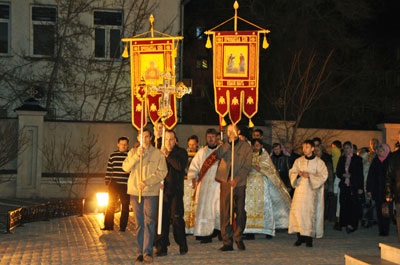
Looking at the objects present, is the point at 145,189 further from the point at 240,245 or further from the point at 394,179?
the point at 394,179

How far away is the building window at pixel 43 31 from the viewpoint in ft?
102

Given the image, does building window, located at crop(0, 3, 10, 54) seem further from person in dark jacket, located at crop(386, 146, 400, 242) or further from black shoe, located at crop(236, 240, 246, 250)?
person in dark jacket, located at crop(386, 146, 400, 242)

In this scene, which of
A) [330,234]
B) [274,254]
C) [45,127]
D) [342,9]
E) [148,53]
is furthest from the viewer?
[342,9]

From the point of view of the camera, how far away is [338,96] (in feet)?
132

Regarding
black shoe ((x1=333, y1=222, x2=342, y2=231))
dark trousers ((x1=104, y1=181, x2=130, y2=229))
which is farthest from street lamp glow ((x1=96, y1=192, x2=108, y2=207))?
black shoe ((x1=333, y1=222, x2=342, y2=231))

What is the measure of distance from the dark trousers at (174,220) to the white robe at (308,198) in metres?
2.32

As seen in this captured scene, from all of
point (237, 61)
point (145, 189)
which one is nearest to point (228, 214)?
point (145, 189)

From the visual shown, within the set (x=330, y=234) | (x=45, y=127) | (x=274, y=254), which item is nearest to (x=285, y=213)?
(x=330, y=234)

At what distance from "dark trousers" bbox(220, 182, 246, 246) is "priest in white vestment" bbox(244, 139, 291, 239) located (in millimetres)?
1733

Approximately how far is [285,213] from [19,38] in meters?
15.8

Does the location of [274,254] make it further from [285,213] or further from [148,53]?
[148,53]

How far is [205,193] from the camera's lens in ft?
55.3

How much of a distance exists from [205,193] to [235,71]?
2250 mm

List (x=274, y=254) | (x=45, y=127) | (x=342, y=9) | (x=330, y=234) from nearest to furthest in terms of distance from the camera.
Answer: (x=274, y=254) < (x=330, y=234) < (x=45, y=127) < (x=342, y=9)
